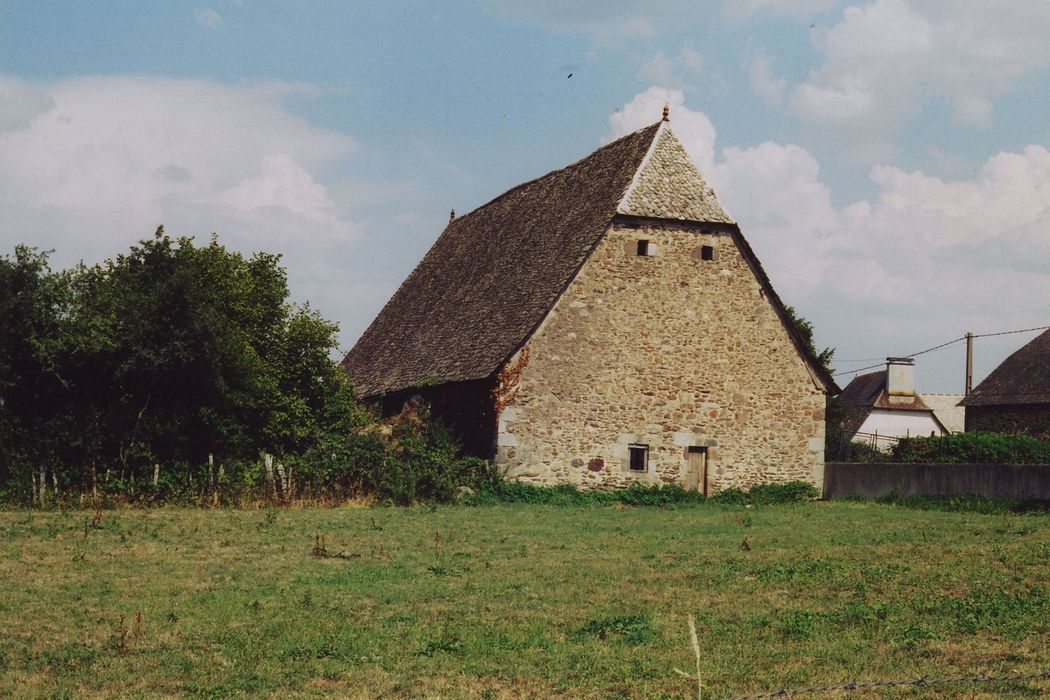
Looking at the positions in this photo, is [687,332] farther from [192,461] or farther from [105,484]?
[105,484]

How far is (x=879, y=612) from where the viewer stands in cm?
1109

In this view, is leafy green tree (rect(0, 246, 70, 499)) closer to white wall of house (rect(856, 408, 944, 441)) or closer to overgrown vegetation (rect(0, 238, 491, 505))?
overgrown vegetation (rect(0, 238, 491, 505))

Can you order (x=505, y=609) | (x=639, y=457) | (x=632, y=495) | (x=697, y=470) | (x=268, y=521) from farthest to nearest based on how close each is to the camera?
1. (x=697, y=470)
2. (x=639, y=457)
3. (x=632, y=495)
4. (x=268, y=521)
5. (x=505, y=609)

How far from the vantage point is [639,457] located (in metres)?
27.5

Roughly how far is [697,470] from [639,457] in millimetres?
1589

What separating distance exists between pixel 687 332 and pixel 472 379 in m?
5.49

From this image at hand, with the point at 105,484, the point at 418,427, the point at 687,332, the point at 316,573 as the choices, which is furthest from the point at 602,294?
the point at 316,573

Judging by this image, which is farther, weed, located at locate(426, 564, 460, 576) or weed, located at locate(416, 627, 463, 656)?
weed, located at locate(426, 564, 460, 576)

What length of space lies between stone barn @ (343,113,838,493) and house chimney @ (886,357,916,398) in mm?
31635

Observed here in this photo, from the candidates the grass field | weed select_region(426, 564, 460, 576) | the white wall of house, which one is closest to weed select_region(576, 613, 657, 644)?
the grass field

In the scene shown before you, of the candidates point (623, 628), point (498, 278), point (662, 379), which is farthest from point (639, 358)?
point (623, 628)

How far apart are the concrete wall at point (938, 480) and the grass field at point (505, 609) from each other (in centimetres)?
711

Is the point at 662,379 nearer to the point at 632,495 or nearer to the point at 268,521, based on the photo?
the point at 632,495

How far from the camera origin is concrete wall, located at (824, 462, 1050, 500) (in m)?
25.8
